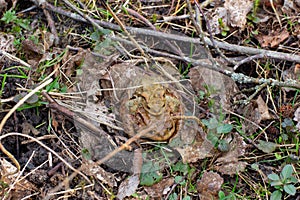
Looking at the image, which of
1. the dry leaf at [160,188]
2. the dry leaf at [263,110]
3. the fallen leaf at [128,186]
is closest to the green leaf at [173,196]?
the dry leaf at [160,188]

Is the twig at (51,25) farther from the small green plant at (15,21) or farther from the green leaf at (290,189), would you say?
the green leaf at (290,189)

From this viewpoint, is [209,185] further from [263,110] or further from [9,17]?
[9,17]

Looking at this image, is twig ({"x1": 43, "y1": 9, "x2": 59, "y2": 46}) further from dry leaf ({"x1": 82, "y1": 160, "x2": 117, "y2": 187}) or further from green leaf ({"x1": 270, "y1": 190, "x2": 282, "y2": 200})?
green leaf ({"x1": 270, "y1": 190, "x2": 282, "y2": 200})

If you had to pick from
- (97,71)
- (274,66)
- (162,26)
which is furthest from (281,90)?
(97,71)

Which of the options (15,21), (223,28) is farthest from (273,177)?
(15,21)

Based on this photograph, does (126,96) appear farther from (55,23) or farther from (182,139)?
(55,23)
